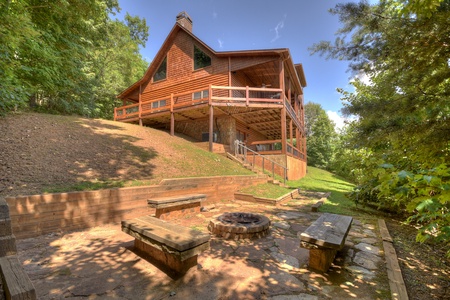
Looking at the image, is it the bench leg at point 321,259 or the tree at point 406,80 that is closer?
the tree at point 406,80

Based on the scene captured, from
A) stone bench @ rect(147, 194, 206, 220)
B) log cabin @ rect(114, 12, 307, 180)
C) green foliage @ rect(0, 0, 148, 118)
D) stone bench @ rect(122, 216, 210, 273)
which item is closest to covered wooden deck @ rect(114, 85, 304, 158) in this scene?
log cabin @ rect(114, 12, 307, 180)

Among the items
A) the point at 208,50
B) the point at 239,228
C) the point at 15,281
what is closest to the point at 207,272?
the point at 239,228

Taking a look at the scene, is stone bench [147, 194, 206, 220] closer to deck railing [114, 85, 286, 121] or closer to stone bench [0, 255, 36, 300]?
stone bench [0, 255, 36, 300]

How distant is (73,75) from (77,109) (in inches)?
205

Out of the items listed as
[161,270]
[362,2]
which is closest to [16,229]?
[161,270]

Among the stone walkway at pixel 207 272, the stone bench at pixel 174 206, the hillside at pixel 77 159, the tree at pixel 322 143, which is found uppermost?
the tree at pixel 322 143

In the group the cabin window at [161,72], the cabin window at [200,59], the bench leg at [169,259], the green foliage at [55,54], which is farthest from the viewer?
the cabin window at [161,72]

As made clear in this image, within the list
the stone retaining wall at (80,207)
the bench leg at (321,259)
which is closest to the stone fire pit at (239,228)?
the bench leg at (321,259)

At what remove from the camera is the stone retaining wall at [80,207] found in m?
3.49

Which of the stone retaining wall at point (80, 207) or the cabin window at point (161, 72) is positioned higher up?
the cabin window at point (161, 72)

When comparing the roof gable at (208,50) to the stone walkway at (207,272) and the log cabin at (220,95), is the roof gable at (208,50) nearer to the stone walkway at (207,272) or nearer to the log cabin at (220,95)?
the log cabin at (220,95)

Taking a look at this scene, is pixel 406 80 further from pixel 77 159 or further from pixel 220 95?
pixel 220 95

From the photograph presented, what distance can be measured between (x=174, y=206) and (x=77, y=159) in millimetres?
3304

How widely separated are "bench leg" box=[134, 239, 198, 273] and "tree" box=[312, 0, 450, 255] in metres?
2.54
